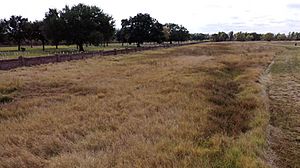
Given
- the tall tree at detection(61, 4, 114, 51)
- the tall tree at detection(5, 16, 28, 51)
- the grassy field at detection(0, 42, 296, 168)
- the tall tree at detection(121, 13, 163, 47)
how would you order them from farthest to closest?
the tall tree at detection(121, 13, 163, 47) → the tall tree at detection(5, 16, 28, 51) → the tall tree at detection(61, 4, 114, 51) → the grassy field at detection(0, 42, 296, 168)

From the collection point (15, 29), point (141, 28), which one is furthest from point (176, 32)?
point (15, 29)

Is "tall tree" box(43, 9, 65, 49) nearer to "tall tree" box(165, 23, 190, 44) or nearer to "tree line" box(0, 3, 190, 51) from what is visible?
"tree line" box(0, 3, 190, 51)

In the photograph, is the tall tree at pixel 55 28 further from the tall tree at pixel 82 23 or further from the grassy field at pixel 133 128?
the grassy field at pixel 133 128

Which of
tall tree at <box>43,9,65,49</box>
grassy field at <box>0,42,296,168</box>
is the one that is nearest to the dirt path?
grassy field at <box>0,42,296,168</box>

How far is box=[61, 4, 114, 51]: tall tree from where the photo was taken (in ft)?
182

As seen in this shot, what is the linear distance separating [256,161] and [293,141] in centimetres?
266

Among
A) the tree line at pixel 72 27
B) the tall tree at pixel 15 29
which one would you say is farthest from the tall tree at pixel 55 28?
the tall tree at pixel 15 29

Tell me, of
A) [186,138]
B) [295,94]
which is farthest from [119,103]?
[295,94]

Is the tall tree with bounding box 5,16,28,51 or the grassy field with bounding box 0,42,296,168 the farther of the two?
the tall tree with bounding box 5,16,28,51

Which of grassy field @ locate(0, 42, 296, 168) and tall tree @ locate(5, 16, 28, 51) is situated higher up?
tall tree @ locate(5, 16, 28, 51)

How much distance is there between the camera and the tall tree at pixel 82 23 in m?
55.5

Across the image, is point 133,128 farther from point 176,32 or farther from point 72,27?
point 176,32

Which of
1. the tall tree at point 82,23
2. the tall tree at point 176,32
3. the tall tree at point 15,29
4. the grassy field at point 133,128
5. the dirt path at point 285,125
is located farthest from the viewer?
the tall tree at point 176,32

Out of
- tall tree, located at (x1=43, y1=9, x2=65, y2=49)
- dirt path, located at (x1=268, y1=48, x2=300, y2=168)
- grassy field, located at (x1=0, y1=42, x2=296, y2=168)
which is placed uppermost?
tall tree, located at (x1=43, y1=9, x2=65, y2=49)
